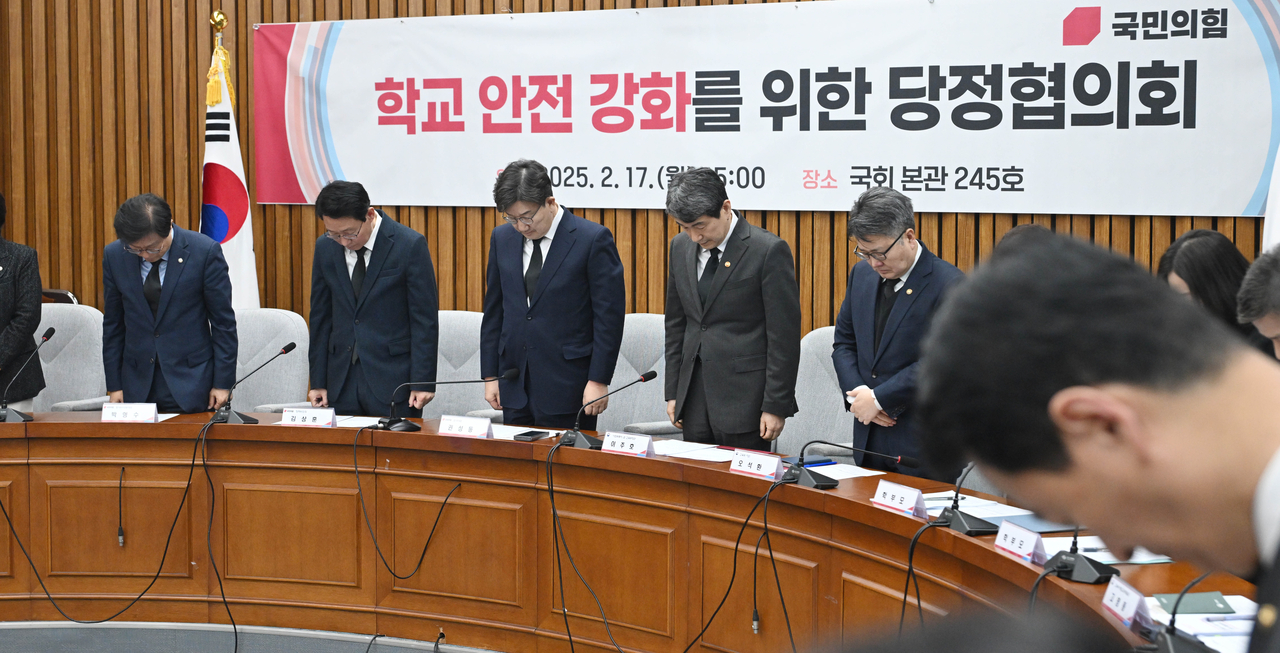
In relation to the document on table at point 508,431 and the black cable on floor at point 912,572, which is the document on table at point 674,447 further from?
the black cable on floor at point 912,572

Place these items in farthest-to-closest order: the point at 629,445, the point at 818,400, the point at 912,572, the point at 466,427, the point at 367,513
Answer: the point at 818,400
the point at 367,513
the point at 466,427
the point at 629,445
the point at 912,572

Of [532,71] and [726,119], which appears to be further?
[532,71]

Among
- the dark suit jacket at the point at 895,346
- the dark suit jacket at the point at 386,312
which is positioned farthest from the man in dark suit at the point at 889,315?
the dark suit jacket at the point at 386,312

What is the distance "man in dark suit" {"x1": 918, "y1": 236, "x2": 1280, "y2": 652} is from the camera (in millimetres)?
603

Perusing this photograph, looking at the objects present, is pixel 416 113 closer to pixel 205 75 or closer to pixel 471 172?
pixel 471 172

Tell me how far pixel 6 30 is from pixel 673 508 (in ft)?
17.7

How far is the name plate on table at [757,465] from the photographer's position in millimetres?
2873

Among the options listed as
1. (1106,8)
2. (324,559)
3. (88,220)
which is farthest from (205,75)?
(1106,8)

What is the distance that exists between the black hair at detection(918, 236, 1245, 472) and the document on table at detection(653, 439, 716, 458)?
8.39 ft

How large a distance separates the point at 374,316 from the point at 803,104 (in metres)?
2.15

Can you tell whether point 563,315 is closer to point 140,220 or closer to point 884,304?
point 884,304

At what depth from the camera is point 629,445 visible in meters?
3.20

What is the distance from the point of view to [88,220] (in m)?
6.07

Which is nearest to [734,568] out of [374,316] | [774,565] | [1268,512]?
[774,565]
